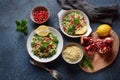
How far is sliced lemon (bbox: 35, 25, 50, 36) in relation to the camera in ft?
5.76

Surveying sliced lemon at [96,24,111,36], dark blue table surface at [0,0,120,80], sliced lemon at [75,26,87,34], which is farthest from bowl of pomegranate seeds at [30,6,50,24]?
sliced lemon at [96,24,111,36]

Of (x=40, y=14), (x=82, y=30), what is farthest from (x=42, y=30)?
(x=82, y=30)

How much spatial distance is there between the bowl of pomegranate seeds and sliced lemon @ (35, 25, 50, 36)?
0.18 ft

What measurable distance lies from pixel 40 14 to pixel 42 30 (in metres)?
0.11

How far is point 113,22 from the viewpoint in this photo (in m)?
1.81

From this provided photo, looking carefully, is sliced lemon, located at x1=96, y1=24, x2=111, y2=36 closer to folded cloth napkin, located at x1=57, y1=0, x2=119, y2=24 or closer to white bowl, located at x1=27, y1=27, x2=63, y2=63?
folded cloth napkin, located at x1=57, y1=0, x2=119, y2=24

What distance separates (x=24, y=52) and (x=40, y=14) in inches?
9.4

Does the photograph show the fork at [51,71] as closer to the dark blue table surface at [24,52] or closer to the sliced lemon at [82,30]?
the dark blue table surface at [24,52]

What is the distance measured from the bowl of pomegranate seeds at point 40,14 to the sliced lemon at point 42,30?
0.18ft

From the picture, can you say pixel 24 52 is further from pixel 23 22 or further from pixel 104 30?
pixel 104 30

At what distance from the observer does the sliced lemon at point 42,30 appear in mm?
1756

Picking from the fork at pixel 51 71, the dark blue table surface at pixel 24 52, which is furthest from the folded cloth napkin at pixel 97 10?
the fork at pixel 51 71

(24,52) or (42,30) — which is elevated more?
(42,30)

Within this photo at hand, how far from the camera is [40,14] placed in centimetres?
181
